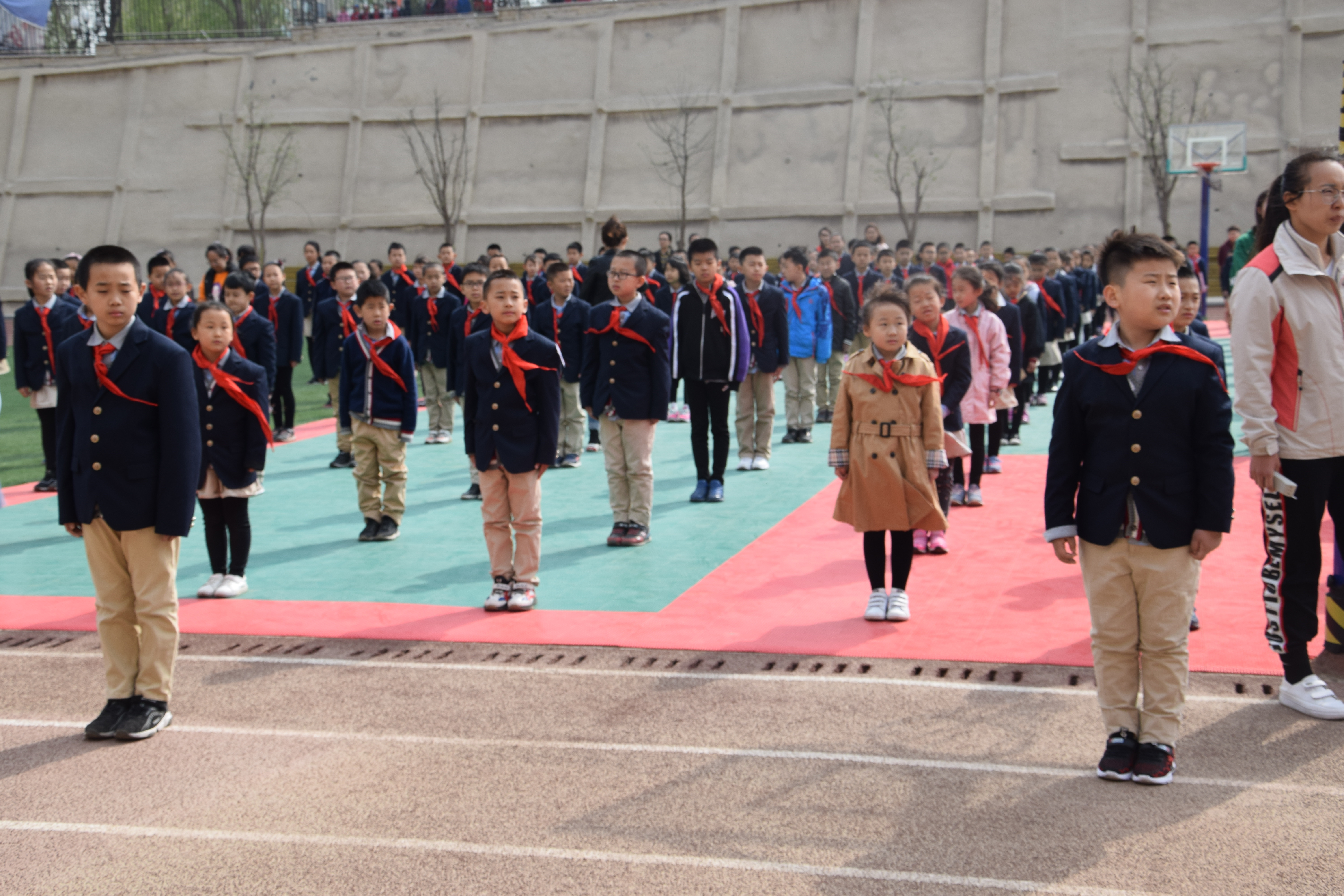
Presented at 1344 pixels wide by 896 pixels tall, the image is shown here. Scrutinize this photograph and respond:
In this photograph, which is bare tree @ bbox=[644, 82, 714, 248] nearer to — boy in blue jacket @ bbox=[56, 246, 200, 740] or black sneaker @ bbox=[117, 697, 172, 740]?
boy in blue jacket @ bbox=[56, 246, 200, 740]

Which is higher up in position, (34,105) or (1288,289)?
(34,105)

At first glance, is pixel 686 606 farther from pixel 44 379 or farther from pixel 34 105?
pixel 34 105

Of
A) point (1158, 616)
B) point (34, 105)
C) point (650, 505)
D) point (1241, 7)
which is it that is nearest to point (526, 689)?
point (1158, 616)

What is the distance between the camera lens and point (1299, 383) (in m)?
5.00

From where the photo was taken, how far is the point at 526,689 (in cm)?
562

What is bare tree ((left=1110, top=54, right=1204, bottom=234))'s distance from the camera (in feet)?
104

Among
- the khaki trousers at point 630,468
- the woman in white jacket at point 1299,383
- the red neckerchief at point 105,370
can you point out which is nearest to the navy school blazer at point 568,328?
the khaki trousers at point 630,468

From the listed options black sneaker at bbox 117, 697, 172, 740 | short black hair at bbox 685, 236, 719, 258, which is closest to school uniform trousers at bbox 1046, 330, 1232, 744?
black sneaker at bbox 117, 697, 172, 740

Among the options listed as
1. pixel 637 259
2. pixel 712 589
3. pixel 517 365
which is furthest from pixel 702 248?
pixel 712 589

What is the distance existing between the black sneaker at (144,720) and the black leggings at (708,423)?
5.61m

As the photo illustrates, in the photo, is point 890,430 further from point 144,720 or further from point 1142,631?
point 144,720

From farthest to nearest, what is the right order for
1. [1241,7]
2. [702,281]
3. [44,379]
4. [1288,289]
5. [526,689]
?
1. [1241,7]
2. [44,379]
3. [702,281]
4. [526,689]
5. [1288,289]

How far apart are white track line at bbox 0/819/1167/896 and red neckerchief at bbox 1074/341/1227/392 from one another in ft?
5.94

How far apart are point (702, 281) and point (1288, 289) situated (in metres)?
5.98
